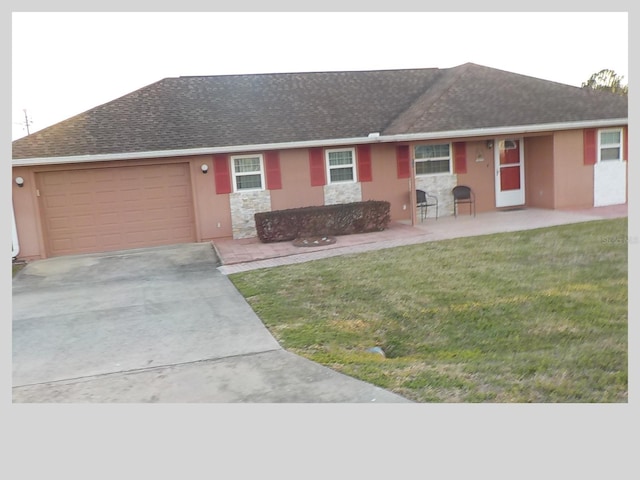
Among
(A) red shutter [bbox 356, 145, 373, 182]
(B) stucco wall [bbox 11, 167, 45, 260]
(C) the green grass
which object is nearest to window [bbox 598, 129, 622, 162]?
(C) the green grass

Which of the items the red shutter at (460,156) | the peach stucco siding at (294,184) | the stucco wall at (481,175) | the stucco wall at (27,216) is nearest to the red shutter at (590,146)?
the stucco wall at (481,175)

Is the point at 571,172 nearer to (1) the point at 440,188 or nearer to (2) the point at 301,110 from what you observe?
(1) the point at 440,188

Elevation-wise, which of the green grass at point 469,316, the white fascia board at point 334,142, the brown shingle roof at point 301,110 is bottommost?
the green grass at point 469,316

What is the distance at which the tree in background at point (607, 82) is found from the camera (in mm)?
13115

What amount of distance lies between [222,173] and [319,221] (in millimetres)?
2679

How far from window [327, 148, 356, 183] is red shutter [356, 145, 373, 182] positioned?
5.8 inches

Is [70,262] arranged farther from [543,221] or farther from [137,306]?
[543,221]

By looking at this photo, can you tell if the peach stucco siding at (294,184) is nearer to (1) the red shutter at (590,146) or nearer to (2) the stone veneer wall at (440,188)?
(2) the stone veneer wall at (440,188)

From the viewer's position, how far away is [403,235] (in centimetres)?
1144

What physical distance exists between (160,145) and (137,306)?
576 cm

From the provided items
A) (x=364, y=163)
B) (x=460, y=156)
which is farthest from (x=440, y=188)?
(x=364, y=163)

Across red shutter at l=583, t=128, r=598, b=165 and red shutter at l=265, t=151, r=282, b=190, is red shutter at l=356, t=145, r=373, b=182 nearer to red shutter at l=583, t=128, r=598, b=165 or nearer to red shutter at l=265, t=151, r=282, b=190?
red shutter at l=265, t=151, r=282, b=190

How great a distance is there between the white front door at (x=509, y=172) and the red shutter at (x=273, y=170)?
578 cm

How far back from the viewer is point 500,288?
22.7 feet
